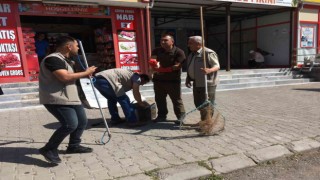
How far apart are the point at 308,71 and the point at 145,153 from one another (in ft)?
36.6

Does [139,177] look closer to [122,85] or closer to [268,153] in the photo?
[268,153]

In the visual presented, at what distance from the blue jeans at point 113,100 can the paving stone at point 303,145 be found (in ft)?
9.14

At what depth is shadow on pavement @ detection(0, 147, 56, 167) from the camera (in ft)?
12.2

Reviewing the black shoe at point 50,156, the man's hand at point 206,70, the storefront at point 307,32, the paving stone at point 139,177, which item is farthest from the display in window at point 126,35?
the storefront at point 307,32

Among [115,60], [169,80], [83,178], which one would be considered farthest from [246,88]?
[83,178]

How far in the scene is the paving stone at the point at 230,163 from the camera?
11.8ft

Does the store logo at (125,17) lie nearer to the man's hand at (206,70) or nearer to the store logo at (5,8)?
the store logo at (5,8)

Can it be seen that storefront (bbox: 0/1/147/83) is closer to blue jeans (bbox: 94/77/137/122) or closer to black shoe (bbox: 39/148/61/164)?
blue jeans (bbox: 94/77/137/122)

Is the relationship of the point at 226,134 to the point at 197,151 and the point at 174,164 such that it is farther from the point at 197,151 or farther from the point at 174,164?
the point at 174,164

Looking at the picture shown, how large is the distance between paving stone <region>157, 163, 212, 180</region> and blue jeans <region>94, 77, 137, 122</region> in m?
2.09

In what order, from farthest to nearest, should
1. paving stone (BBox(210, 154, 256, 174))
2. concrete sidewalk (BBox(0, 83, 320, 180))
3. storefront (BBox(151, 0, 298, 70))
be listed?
storefront (BBox(151, 0, 298, 70)), paving stone (BBox(210, 154, 256, 174)), concrete sidewalk (BBox(0, 83, 320, 180))

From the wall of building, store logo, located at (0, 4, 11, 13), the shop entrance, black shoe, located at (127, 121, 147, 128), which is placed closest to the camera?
black shoe, located at (127, 121, 147, 128)

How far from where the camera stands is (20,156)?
3.96 metres

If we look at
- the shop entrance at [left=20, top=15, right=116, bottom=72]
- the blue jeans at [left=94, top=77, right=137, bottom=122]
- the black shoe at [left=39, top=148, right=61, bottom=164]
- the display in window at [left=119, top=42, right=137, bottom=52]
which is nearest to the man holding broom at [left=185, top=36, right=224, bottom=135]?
the blue jeans at [left=94, top=77, right=137, bottom=122]
